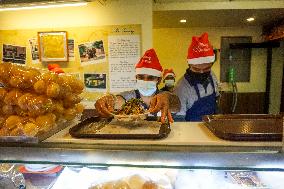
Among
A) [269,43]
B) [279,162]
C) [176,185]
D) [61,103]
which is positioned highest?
[269,43]

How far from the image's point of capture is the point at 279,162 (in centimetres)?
89

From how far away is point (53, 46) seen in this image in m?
4.20

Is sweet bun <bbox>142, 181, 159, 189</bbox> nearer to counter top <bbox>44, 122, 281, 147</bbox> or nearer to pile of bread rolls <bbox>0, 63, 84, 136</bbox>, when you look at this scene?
counter top <bbox>44, 122, 281, 147</bbox>

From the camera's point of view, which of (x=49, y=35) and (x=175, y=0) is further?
(x=175, y=0)

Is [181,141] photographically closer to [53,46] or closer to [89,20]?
[89,20]

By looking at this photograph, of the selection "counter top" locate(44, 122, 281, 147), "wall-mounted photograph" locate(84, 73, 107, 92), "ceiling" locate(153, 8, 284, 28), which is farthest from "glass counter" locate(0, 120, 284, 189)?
"ceiling" locate(153, 8, 284, 28)

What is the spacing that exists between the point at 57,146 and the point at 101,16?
3.48 m

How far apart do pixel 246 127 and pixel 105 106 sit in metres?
0.63

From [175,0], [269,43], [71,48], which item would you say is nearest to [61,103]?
[71,48]

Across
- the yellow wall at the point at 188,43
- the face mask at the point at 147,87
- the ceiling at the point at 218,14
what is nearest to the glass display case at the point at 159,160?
the face mask at the point at 147,87

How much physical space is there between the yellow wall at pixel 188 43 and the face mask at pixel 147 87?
18.6 ft

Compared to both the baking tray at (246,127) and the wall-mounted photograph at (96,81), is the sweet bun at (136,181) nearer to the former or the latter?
the baking tray at (246,127)

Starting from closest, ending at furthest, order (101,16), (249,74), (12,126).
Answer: (12,126), (101,16), (249,74)

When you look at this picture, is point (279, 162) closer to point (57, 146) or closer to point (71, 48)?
point (57, 146)
